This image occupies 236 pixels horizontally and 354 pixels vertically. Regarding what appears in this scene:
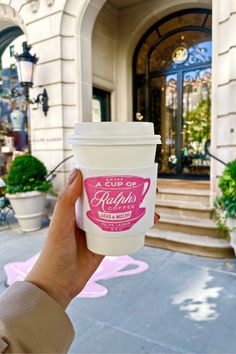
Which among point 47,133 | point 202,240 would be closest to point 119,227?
point 202,240

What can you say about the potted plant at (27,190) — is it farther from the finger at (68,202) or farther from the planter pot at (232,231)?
the finger at (68,202)

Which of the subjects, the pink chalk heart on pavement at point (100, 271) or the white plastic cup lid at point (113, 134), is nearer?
the white plastic cup lid at point (113, 134)

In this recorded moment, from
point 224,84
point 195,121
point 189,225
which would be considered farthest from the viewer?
point 195,121

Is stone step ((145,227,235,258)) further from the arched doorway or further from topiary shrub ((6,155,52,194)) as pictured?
the arched doorway

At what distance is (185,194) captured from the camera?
16.1 feet

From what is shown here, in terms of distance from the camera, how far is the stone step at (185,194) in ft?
15.7

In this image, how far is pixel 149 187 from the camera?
2.98 ft

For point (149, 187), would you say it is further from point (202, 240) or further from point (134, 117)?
point (134, 117)

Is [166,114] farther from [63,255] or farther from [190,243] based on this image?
[63,255]

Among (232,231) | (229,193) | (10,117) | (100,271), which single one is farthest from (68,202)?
(10,117)

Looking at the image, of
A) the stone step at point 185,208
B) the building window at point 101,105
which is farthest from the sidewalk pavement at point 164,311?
the building window at point 101,105

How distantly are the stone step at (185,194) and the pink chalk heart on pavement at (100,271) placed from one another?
1.78 m

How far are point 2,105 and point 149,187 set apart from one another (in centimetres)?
848

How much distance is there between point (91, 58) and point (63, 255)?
580 centimetres
